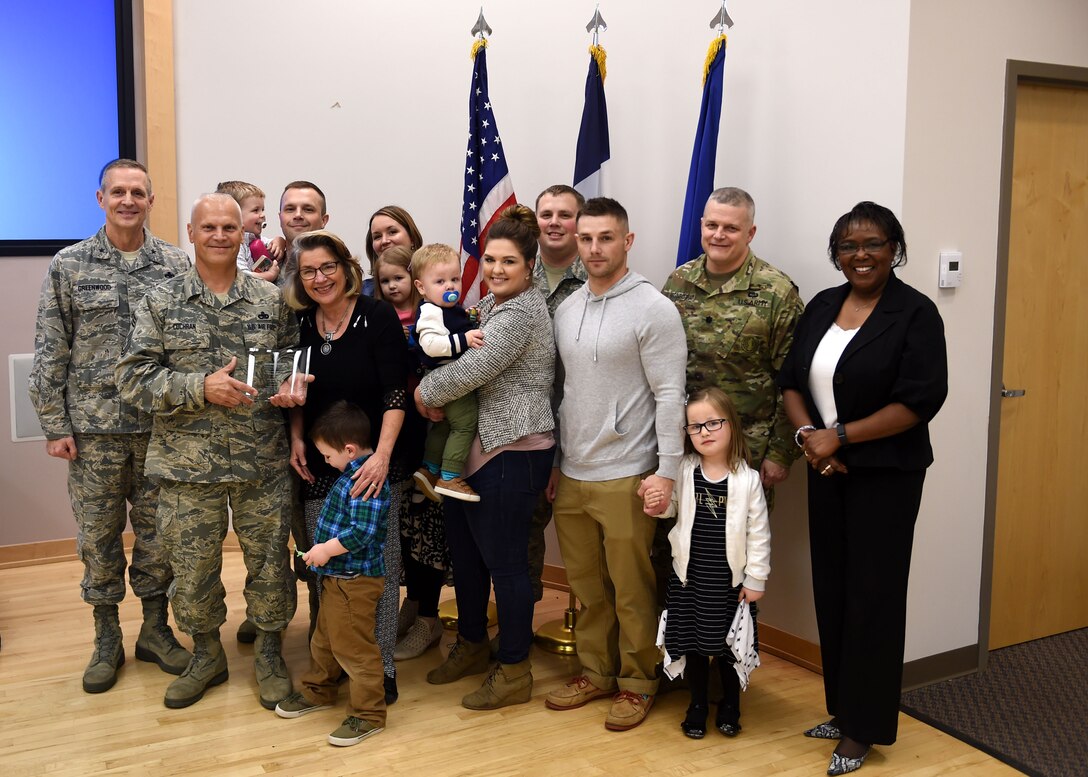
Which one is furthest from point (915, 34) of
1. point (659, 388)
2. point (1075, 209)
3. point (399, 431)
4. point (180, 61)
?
point (180, 61)

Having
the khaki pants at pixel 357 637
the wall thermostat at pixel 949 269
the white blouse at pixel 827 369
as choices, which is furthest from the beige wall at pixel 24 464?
the wall thermostat at pixel 949 269

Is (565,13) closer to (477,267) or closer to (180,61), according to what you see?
(477,267)

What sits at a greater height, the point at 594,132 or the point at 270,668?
the point at 594,132

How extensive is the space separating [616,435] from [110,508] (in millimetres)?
1793

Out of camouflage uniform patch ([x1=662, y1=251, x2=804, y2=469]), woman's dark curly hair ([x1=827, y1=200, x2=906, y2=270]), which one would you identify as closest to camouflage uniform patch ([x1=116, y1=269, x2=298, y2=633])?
camouflage uniform patch ([x1=662, y1=251, x2=804, y2=469])

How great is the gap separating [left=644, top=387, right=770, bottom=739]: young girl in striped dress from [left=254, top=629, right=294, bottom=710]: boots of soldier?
4.24 ft

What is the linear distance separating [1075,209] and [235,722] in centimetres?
351

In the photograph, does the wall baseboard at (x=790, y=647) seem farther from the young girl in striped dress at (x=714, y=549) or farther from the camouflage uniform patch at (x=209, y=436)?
the camouflage uniform patch at (x=209, y=436)

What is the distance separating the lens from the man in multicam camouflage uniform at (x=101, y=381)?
3213 mm

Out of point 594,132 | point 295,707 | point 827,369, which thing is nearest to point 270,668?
point 295,707

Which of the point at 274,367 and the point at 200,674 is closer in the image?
the point at 274,367

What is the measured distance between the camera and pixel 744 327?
3096 mm

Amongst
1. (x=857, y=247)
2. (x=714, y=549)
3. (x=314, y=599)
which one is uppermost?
(x=857, y=247)

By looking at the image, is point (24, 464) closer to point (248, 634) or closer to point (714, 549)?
point (248, 634)
